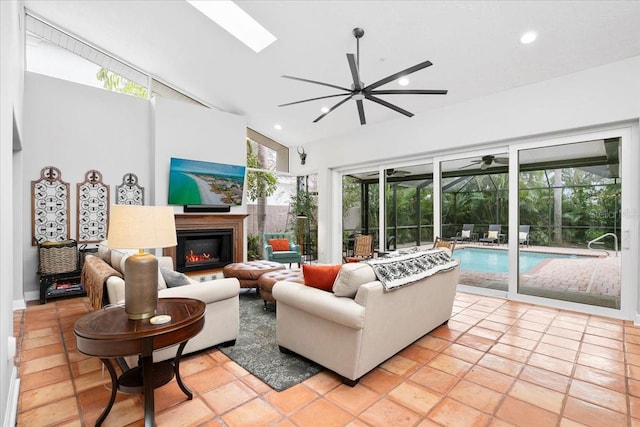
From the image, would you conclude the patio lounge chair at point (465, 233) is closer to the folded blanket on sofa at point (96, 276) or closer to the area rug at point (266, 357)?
the area rug at point (266, 357)

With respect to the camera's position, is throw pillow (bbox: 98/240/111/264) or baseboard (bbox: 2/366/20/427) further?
throw pillow (bbox: 98/240/111/264)

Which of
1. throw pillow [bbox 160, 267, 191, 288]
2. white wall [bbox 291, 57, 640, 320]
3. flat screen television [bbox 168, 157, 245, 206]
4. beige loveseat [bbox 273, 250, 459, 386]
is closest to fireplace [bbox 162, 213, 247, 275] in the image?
flat screen television [bbox 168, 157, 245, 206]

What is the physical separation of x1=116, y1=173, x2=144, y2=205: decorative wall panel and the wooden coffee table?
401 centimetres

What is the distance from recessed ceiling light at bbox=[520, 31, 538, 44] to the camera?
3.38 m

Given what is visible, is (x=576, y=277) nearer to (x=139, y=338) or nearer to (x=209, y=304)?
(x=209, y=304)

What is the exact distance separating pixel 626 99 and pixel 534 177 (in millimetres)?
1284

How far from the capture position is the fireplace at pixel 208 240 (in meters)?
5.67

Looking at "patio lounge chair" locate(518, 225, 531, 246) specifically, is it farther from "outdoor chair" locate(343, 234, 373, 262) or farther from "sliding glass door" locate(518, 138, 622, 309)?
"outdoor chair" locate(343, 234, 373, 262)

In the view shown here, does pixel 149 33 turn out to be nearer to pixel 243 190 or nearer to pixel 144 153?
pixel 144 153

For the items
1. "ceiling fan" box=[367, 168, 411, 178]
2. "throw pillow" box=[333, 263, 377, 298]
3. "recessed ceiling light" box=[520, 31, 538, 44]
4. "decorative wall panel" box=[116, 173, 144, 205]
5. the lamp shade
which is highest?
"recessed ceiling light" box=[520, 31, 538, 44]

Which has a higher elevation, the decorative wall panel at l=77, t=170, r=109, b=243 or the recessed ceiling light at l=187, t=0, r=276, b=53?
the recessed ceiling light at l=187, t=0, r=276, b=53

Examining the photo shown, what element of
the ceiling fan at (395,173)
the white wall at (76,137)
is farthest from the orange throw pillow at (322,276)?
the white wall at (76,137)

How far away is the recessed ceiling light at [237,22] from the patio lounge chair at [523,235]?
14.7 ft

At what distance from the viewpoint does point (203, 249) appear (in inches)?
242
